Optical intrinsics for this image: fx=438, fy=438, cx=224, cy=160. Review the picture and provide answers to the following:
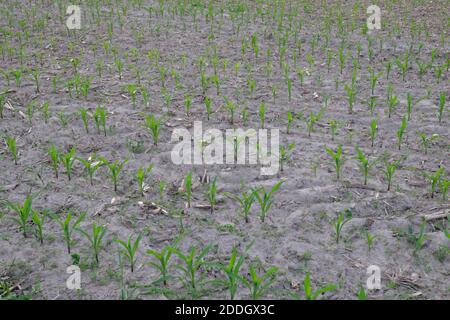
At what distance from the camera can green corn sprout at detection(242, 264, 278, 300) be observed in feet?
8.31

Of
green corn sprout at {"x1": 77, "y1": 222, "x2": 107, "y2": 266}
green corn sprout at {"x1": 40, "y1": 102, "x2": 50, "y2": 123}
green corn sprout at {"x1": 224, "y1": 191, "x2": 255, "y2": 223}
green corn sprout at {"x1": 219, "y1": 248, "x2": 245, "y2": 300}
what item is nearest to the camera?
green corn sprout at {"x1": 219, "y1": 248, "x2": 245, "y2": 300}

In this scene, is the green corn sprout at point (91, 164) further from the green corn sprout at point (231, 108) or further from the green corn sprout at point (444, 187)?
the green corn sprout at point (444, 187)

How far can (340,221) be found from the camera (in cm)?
301

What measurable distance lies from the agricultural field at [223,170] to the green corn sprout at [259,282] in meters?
0.01

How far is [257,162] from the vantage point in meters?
4.04

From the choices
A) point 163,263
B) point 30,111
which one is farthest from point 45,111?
point 163,263

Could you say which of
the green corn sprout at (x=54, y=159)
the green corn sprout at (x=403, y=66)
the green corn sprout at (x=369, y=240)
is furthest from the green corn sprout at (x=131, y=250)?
the green corn sprout at (x=403, y=66)

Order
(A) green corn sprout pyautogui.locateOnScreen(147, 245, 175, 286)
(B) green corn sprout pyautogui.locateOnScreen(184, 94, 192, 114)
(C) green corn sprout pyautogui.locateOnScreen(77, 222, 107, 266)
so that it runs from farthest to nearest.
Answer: (B) green corn sprout pyautogui.locateOnScreen(184, 94, 192, 114)
(C) green corn sprout pyautogui.locateOnScreen(77, 222, 107, 266)
(A) green corn sprout pyautogui.locateOnScreen(147, 245, 175, 286)

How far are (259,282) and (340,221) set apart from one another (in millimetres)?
819

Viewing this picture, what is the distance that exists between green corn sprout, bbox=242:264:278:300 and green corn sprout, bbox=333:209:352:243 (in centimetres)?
57

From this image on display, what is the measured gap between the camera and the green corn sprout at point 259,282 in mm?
2533

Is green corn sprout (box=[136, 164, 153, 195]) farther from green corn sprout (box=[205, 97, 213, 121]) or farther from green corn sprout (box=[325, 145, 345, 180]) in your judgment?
green corn sprout (box=[325, 145, 345, 180])

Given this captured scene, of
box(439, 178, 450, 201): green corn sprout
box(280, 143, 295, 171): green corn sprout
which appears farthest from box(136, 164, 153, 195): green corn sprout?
box(439, 178, 450, 201): green corn sprout
